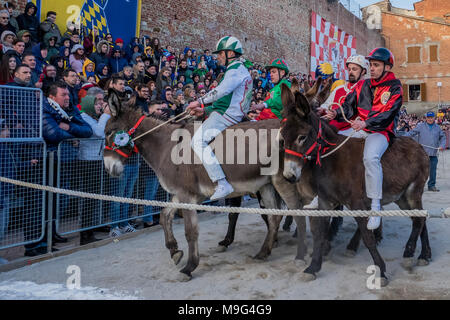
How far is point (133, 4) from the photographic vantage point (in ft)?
37.8

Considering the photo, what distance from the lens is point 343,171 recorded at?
13.1 ft

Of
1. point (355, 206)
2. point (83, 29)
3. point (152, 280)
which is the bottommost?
point (152, 280)

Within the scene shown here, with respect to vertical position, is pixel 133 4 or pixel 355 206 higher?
pixel 133 4

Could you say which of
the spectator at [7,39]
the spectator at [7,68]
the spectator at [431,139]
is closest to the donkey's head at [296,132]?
the spectator at [7,68]

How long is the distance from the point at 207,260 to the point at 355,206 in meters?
1.85

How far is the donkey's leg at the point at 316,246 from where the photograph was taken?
3.88 metres

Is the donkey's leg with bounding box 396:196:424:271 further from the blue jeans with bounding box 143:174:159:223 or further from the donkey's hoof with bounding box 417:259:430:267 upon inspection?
the blue jeans with bounding box 143:174:159:223

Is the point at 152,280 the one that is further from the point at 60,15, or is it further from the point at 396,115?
the point at 60,15

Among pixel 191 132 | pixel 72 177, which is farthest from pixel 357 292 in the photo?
pixel 72 177

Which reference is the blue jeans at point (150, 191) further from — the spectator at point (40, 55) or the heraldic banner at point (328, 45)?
the heraldic banner at point (328, 45)

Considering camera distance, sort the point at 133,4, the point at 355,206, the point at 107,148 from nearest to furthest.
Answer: the point at 355,206 < the point at 107,148 < the point at 133,4

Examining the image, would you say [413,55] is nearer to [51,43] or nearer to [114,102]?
[51,43]

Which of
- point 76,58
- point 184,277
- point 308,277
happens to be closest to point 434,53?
point 76,58

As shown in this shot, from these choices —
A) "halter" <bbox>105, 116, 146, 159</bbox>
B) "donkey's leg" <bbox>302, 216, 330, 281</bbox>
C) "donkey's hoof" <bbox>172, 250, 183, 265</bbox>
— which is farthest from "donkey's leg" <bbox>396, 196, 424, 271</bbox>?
"halter" <bbox>105, 116, 146, 159</bbox>
